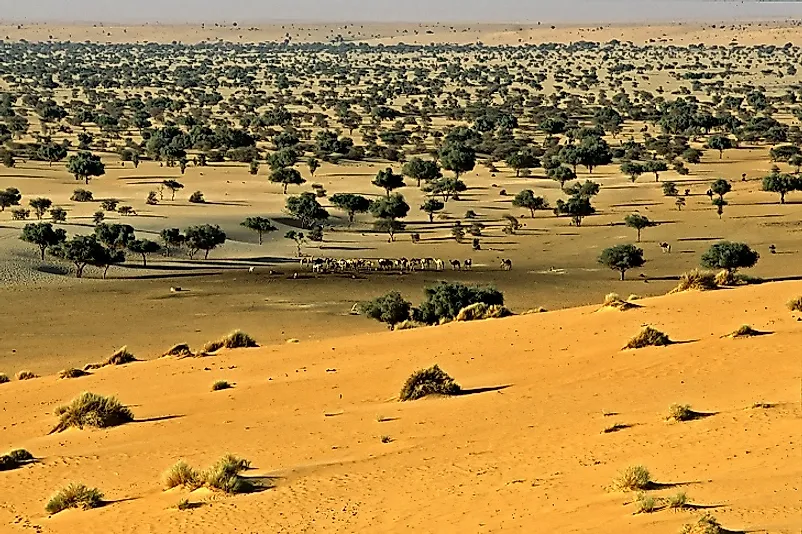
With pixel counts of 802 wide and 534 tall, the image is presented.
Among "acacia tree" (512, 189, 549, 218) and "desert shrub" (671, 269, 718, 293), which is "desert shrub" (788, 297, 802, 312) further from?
"acacia tree" (512, 189, 549, 218)

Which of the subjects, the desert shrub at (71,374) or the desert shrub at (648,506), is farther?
the desert shrub at (71,374)

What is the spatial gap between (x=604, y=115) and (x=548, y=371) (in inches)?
4231

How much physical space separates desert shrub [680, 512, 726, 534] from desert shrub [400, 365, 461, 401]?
10278 mm

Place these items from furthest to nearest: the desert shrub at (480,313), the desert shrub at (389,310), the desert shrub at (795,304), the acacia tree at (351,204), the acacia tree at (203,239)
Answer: the acacia tree at (351,204) → the acacia tree at (203,239) → the desert shrub at (389,310) → the desert shrub at (480,313) → the desert shrub at (795,304)

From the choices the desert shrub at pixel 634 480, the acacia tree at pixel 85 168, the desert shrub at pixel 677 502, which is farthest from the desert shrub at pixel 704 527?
the acacia tree at pixel 85 168

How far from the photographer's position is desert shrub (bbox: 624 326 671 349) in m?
25.1

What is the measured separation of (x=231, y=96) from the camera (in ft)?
522

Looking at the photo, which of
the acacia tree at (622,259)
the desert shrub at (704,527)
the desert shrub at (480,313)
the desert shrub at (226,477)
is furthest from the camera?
the acacia tree at (622,259)

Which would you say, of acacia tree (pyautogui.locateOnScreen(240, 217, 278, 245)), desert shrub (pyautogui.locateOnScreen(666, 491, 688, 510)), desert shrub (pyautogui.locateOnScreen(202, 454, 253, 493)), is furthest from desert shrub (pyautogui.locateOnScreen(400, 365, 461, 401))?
acacia tree (pyautogui.locateOnScreen(240, 217, 278, 245))

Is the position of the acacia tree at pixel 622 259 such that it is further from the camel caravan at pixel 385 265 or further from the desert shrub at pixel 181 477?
the desert shrub at pixel 181 477

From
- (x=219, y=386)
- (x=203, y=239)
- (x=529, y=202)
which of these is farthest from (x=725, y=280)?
(x=529, y=202)

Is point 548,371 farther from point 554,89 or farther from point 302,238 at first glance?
point 554,89

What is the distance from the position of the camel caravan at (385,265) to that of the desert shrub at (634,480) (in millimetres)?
40412

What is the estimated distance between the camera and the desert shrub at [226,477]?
57.6 ft
